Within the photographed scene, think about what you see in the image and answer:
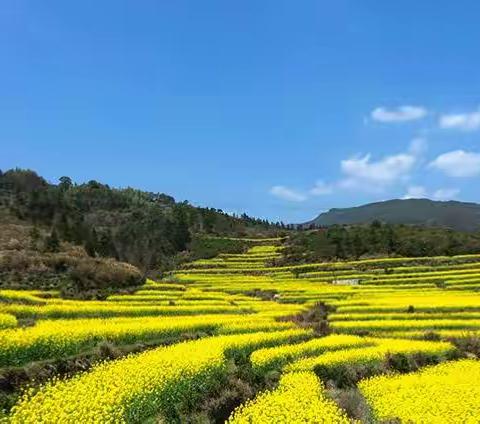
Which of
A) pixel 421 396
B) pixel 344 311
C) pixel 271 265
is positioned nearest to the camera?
pixel 421 396

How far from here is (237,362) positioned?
20.3 m

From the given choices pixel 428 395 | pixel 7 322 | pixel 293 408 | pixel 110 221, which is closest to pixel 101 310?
pixel 7 322

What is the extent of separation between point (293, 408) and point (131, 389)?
4076 millimetres

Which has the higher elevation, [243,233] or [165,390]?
[243,233]

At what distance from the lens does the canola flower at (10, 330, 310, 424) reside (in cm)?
1216

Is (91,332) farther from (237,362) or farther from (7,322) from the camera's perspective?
(237,362)

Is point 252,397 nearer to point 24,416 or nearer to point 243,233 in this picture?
point 24,416

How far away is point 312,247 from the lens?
291ft

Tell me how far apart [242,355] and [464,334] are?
12.0 metres

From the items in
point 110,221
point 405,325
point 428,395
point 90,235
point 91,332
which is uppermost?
point 110,221

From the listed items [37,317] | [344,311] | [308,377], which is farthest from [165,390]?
[344,311]

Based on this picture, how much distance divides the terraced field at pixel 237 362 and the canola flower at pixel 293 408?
0.16 feet

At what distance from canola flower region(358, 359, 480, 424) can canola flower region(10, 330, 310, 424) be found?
5.09 metres

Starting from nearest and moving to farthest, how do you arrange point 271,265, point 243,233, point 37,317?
point 37,317 < point 271,265 < point 243,233
